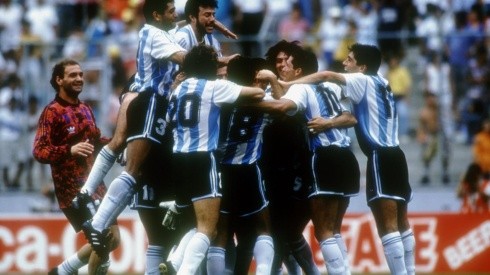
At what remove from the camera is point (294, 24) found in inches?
931

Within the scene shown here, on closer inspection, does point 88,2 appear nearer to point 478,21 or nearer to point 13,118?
point 13,118

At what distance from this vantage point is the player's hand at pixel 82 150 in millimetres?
14109

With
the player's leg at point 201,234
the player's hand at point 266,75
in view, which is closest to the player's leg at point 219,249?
the player's leg at point 201,234

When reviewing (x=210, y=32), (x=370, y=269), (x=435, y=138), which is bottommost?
(x=370, y=269)

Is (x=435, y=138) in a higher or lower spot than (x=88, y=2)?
lower

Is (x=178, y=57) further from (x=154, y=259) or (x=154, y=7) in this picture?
(x=154, y=259)

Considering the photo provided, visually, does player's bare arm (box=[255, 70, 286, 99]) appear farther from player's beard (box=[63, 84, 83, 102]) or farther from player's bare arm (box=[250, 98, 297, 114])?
player's beard (box=[63, 84, 83, 102])

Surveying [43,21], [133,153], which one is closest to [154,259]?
[133,153]

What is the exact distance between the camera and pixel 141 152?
13469 mm

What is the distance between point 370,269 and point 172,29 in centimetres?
759

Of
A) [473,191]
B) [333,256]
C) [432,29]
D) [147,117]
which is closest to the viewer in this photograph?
[147,117]

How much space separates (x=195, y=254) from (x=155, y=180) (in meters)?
1.26

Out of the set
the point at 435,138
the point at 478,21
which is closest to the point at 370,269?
the point at 435,138

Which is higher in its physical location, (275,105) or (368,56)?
(368,56)
